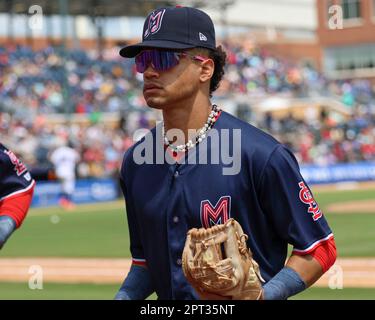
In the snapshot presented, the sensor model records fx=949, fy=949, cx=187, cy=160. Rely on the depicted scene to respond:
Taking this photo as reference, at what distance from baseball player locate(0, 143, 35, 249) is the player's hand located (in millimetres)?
36

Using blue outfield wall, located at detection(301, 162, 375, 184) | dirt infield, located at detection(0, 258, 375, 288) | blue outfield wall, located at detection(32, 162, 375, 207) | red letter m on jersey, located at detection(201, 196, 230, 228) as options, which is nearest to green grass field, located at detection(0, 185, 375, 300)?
dirt infield, located at detection(0, 258, 375, 288)

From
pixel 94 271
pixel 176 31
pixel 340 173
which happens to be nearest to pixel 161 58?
pixel 176 31

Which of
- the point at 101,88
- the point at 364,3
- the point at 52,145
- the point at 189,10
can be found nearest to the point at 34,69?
the point at 101,88

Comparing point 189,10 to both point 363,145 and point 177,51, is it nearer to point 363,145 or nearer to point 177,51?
point 177,51

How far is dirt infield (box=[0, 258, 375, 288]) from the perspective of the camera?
11.1 meters

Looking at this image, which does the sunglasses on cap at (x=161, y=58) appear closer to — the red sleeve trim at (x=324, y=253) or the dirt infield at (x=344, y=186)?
the red sleeve trim at (x=324, y=253)

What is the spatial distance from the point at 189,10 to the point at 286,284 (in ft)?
3.58

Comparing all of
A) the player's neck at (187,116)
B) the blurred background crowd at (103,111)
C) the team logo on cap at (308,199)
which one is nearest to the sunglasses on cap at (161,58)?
the player's neck at (187,116)

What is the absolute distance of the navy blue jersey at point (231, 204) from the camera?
3.44 meters

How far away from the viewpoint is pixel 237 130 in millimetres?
3609

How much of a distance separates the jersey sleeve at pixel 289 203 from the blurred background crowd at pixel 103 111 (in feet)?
74.3

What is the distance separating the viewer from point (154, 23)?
142 inches

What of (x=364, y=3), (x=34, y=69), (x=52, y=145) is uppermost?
(x=364, y=3)

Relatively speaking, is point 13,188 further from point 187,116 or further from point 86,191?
point 86,191
